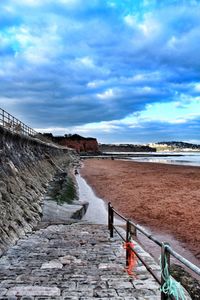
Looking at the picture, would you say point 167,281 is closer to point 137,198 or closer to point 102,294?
point 102,294

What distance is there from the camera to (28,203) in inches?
506

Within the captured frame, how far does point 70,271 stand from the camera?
21.4ft

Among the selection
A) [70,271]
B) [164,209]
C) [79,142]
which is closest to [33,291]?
[70,271]

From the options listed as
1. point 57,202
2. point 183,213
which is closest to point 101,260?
point 57,202

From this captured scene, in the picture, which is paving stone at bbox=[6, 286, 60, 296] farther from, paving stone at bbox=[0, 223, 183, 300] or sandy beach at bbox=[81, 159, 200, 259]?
sandy beach at bbox=[81, 159, 200, 259]

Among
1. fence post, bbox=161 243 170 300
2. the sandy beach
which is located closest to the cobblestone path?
fence post, bbox=161 243 170 300

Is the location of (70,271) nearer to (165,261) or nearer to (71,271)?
(71,271)

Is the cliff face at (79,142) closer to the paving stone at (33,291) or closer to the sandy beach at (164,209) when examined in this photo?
the sandy beach at (164,209)

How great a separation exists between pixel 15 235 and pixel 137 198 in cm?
1204

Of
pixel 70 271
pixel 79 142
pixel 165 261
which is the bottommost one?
pixel 70 271

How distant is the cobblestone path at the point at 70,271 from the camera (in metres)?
5.32

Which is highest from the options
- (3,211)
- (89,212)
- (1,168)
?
(1,168)

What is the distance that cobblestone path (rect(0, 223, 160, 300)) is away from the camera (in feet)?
17.4

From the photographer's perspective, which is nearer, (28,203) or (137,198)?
(28,203)
